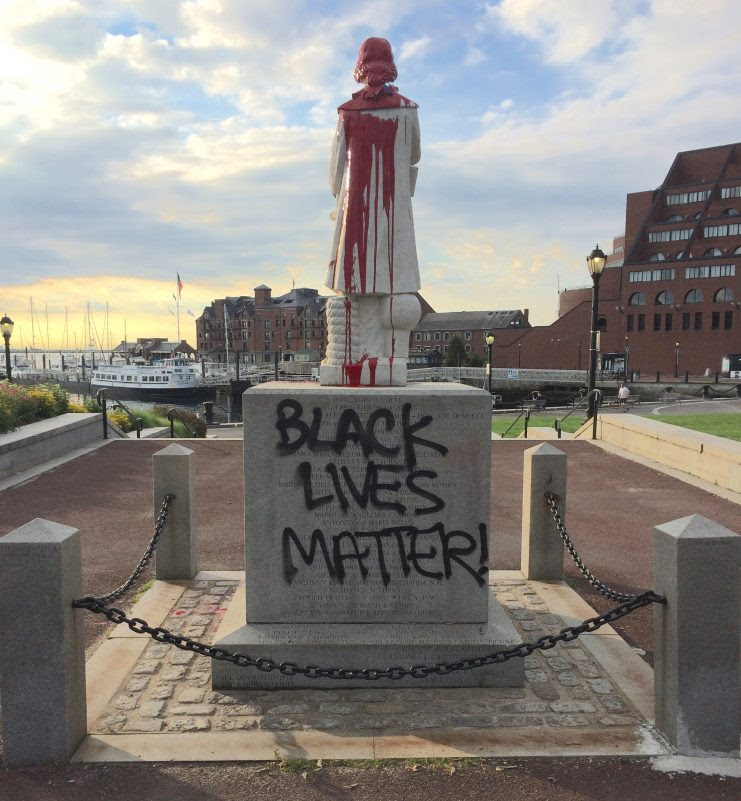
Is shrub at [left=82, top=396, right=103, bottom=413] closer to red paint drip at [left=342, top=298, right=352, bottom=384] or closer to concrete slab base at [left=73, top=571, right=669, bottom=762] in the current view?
concrete slab base at [left=73, top=571, right=669, bottom=762]

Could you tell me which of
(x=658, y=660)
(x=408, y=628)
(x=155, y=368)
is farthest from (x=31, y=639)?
(x=155, y=368)

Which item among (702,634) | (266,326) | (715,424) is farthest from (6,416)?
(266,326)

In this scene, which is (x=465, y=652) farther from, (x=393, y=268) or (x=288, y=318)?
(x=288, y=318)

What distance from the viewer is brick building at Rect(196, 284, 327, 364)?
10825 cm

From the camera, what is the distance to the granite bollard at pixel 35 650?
358 centimetres

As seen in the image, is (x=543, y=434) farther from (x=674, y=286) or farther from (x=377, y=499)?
(x=674, y=286)

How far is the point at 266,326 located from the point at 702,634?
111 m

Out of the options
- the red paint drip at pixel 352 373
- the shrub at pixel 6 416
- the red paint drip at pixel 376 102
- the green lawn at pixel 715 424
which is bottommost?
the green lawn at pixel 715 424

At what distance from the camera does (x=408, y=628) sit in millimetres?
4637

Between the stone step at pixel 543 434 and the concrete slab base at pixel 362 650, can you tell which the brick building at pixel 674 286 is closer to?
the stone step at pixel 543 434

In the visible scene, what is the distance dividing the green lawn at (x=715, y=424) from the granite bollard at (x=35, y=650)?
44.3ft

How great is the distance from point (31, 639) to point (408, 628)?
2.54 m

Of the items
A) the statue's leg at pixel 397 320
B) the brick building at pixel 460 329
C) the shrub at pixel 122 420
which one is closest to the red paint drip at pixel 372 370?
the statue's leg at pixel 397 320

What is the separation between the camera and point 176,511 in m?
6.40
